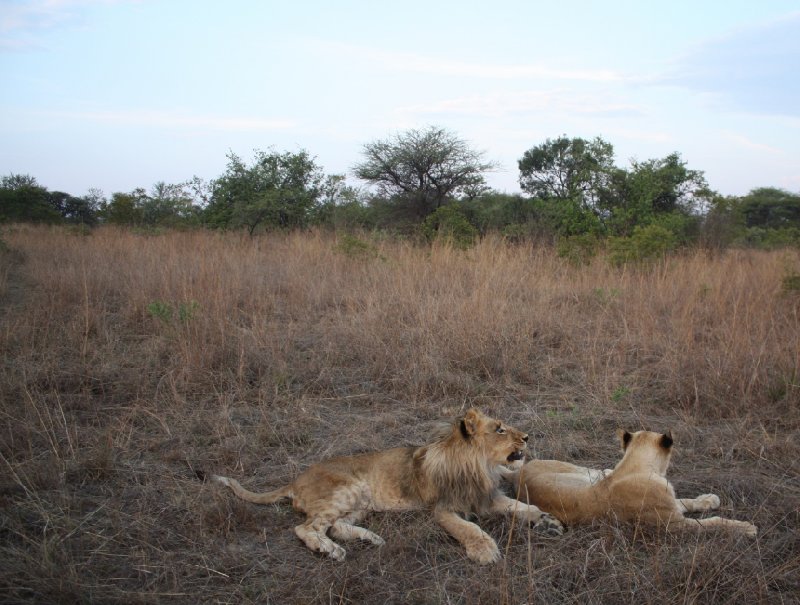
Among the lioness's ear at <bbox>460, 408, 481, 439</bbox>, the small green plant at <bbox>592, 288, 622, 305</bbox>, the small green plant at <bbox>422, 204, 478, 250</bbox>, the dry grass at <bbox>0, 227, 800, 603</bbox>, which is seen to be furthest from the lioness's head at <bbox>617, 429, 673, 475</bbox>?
the small green plant at <bbox>422, 204, 478, 250</bbox>

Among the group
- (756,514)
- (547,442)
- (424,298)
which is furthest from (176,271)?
(756,514)

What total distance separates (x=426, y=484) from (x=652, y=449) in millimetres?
1220

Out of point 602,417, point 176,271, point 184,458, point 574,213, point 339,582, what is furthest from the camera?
point 574,213

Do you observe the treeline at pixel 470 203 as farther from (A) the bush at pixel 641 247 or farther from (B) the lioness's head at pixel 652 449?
(B) the lioness's head at pixel 652 449

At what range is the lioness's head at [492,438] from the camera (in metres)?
3.53

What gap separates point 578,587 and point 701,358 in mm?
3093

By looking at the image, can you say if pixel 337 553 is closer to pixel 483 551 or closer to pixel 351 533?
pixel 351 533

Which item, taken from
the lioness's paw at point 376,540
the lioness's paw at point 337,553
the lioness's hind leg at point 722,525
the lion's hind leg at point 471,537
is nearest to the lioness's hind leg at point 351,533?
the lioness's paw at point 376,540

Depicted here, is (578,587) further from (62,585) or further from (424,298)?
(424,298)

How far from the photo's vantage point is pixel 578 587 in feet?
9.23

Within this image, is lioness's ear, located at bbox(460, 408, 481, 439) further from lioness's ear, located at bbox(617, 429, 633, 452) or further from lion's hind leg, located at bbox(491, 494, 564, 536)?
lioness's ear, located at bbox(617, 429, 633, 452)

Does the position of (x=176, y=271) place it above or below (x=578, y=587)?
above

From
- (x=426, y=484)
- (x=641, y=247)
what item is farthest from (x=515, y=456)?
(x=641, y=247)

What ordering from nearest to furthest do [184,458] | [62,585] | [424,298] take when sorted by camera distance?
1. [62,585]
2. [184,458]
3. [424,298]
